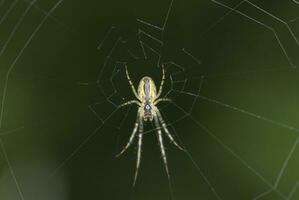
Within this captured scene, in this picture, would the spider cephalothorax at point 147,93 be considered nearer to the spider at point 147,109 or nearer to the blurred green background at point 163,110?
the spider at point 147,109

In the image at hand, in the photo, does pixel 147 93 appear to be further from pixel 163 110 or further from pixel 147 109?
pixel 163 110

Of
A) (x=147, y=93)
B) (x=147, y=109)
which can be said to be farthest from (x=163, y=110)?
(x=147, y=93)

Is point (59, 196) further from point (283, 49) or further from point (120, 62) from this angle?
point (283, 49)

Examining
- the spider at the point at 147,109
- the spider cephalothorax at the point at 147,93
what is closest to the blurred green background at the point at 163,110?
the spider at the point at 147,109

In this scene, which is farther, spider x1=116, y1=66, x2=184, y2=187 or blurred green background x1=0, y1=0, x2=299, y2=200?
blurred green background x1=0, y1=0, x2=299, y2=200

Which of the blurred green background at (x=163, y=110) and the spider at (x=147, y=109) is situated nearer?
the spider at (x=147, y=109)

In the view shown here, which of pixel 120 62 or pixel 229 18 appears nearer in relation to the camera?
pixel 120 62

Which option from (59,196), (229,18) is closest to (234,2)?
(229,18)

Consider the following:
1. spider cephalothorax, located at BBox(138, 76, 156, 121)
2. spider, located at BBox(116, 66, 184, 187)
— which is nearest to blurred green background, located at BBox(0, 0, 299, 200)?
spider, located at BBox(116, 66, 184, 187)

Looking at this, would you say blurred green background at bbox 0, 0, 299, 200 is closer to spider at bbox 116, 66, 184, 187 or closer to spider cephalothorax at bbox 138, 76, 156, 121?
spider at bbox 116, 66, 184, 187
